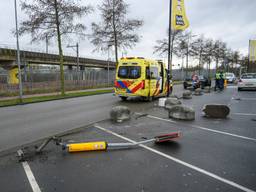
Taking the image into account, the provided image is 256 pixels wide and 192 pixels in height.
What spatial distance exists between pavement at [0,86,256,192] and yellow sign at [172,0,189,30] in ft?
23.2

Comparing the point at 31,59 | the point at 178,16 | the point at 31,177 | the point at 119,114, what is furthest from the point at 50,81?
the point at 31,59

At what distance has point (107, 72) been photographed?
95.3 feet

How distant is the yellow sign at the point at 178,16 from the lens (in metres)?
10.3

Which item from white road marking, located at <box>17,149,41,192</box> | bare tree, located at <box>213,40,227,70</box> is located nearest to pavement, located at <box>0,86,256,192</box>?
white road marking, located at <box>17,149,41,192</box>

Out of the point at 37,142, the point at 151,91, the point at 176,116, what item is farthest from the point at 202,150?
the point at 151,91

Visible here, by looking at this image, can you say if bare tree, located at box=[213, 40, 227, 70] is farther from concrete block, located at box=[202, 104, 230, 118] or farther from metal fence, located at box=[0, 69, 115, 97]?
concrete block, located at box=[202, 104, 230, 118]

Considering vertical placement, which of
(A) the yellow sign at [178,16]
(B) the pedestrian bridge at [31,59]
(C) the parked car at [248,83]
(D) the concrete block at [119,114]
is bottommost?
(D) the concrete block at [119,114]

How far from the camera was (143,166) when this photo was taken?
3420mm

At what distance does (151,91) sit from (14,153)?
911cm

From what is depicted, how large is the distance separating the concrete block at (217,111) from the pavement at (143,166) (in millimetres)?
1964

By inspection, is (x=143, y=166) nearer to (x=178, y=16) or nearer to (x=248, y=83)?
(x=178, y=16)

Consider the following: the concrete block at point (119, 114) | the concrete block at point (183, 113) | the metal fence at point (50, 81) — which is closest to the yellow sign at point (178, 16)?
the concrete block at point (183, 113)

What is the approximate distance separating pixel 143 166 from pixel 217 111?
16.9 feet

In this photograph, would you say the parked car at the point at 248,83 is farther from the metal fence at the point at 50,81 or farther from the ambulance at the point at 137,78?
the metal fence at the point at 50,81
